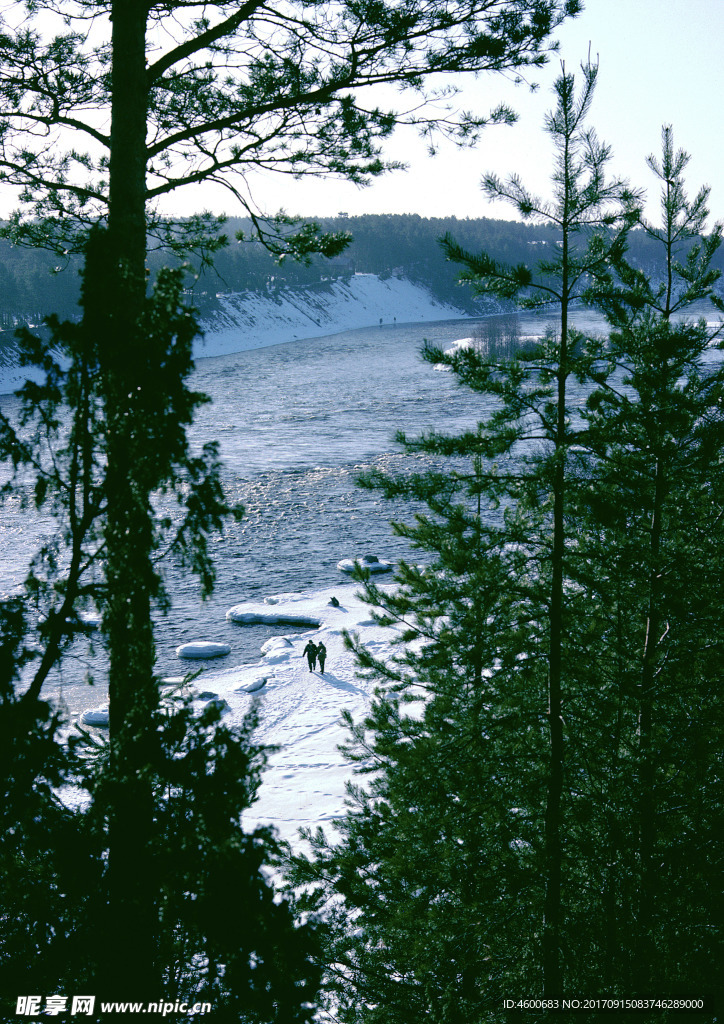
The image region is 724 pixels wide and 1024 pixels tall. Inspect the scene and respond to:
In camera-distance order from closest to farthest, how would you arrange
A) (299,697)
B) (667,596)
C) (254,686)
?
(667,596) < (299,697) < (254,686)

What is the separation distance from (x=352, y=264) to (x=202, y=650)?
12715cm

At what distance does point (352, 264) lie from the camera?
138 metres

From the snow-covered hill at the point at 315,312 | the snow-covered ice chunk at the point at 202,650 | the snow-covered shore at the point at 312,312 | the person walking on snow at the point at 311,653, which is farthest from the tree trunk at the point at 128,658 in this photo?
the snow-covered hill at the point at 315,312

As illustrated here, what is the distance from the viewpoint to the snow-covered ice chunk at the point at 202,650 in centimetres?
2030

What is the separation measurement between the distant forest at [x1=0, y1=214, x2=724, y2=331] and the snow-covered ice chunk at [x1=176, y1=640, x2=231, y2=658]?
49.7 meters

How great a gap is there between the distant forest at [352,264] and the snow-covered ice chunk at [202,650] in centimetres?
4974

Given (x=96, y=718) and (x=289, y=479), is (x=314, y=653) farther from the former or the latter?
(x=289, y=479)

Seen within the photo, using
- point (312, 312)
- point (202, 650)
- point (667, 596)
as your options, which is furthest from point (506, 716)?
point (312, 312)

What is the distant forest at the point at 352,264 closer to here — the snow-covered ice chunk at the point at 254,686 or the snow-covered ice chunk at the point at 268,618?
the snow-covered ice chunk at the point at 268,618

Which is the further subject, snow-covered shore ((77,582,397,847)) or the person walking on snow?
the person walking on snow

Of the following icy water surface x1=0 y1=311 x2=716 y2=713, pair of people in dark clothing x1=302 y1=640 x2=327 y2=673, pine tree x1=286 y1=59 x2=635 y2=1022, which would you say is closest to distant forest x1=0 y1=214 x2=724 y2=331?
icy water surface x1=0 y1=311 x2=716 y2=713

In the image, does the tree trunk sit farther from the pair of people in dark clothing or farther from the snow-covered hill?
the snow-covered hill

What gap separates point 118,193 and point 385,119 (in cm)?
308

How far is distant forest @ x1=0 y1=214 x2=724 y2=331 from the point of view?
265 feet
